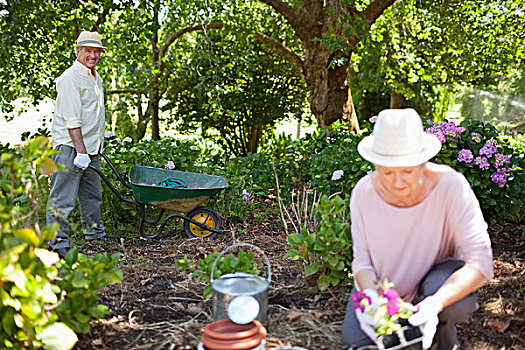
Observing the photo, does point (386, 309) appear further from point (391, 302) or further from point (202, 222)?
point (202, 222)

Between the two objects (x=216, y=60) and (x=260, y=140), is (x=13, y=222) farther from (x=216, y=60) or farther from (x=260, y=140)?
(x=260, y=140)

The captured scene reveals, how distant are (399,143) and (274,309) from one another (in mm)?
1344

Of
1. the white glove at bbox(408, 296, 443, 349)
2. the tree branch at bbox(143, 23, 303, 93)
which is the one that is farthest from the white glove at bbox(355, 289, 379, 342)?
the tree branch at bbox(143, 23, 303, 93)

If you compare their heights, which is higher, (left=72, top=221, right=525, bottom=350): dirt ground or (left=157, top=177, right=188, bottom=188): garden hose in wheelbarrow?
(left=157, top=177, right=188, bottom=188): garden hose in wheelbarrow

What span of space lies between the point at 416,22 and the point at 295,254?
7597 mm

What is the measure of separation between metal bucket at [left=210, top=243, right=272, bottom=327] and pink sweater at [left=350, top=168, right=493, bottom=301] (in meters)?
0.50

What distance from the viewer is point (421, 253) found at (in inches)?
84.1

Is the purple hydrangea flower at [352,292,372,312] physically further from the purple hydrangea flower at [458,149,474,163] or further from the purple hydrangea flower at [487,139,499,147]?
the purple hydrangea flower at [487,139,499,147]

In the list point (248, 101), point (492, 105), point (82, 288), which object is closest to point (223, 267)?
point (82, 288)

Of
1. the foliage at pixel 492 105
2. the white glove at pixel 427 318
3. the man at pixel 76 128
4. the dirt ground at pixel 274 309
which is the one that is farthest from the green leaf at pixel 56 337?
the foliage at pixel 492 105

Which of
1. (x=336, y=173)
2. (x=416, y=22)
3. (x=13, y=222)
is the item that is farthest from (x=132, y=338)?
(x=416, y=22)

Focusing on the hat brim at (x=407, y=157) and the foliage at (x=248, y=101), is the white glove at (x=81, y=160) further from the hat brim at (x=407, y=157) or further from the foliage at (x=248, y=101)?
the foliage at (x=248, y=101)

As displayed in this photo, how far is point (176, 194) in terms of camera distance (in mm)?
4137

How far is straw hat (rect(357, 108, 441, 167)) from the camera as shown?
75.5 inches
